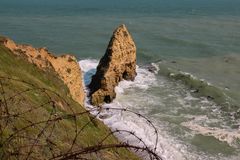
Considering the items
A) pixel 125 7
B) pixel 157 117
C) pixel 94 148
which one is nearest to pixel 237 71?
pixel 157 117

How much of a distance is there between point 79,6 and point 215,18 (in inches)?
1361

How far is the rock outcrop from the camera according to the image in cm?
3462

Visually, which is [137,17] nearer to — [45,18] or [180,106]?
[45,18]

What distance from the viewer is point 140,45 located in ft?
196

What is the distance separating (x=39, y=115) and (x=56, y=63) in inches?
635

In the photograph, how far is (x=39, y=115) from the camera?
11672mm

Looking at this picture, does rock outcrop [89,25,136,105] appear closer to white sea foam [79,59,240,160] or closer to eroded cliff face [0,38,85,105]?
white sea foam [79,59,240,160]

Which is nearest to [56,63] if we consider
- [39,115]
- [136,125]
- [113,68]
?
[136,125]

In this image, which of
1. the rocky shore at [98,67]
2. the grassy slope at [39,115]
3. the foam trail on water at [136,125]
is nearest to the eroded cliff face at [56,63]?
the rocky shore at [98,67]

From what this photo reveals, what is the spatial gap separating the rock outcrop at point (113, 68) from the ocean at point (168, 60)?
89cm

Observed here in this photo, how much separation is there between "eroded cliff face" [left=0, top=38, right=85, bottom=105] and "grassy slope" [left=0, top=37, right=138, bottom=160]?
3.92 ft

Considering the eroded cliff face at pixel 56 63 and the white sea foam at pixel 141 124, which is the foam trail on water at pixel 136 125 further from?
the eroded cliff face at pixel 56 63

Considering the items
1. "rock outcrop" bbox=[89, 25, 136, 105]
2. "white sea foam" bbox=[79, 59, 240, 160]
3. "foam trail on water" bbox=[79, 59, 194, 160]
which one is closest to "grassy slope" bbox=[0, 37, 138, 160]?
"white sea foam" bbox=[79, 59, 240, 160]

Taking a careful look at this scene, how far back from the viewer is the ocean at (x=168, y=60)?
28547 millimetres
